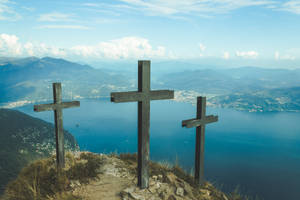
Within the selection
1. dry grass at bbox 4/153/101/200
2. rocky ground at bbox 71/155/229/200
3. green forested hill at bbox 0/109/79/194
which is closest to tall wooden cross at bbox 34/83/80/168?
dry grass at bbox 4/153/101/200

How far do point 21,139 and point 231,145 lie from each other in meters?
91.3

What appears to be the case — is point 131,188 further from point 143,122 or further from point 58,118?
point 58,118

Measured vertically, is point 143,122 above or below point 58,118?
above

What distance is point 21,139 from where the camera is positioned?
92.7 m

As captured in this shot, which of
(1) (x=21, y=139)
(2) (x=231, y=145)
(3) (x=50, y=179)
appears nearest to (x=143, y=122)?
(3) (x=50, y=179)

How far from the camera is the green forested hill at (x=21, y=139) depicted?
226 ft

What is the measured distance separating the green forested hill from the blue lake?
15830mm

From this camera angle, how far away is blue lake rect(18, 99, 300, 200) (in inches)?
2921

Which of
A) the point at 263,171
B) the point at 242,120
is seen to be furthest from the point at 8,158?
the point at 242,120

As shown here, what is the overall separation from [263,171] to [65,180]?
9012cm

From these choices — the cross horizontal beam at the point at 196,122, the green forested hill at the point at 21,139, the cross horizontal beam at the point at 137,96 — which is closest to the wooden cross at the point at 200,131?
the cross horizontal beam at the point at 196,122

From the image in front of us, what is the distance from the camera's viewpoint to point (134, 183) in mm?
6879

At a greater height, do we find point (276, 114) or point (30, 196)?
point (30, 196)

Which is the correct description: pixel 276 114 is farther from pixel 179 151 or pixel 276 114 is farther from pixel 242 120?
pixel 179 151
